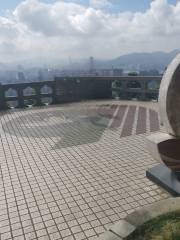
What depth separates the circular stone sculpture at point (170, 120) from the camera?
7.12 meters

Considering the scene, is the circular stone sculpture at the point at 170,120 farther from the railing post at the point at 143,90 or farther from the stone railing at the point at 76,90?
the railing post at the point at 143,90

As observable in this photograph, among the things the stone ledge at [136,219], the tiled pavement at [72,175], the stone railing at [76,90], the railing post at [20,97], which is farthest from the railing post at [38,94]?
the stone ledge at [136,219]

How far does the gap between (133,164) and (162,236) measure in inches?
191

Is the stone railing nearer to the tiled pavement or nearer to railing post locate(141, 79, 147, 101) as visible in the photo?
Answer: railing post locate(141, 79, 147, 101)

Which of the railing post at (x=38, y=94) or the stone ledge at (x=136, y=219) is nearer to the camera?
the stone ledge at (x=136, y=219)

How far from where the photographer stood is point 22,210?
7.20 metres

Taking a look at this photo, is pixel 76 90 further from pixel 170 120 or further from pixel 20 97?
pixel 170 120

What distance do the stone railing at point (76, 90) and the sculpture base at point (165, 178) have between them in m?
12.7

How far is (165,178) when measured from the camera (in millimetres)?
8039

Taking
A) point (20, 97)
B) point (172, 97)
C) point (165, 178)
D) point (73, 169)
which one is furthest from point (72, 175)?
point (20, 97)

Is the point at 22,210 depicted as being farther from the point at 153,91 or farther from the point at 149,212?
the point at 153,91

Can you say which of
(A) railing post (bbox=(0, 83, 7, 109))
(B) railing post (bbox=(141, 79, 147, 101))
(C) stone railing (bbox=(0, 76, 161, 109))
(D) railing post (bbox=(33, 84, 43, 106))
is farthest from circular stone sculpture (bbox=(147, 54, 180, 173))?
(A) railing post (bbox=(0, 83, 7, 109))

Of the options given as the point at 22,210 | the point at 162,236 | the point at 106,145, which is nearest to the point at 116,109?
the point at 106,145

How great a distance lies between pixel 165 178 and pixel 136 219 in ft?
9.93
